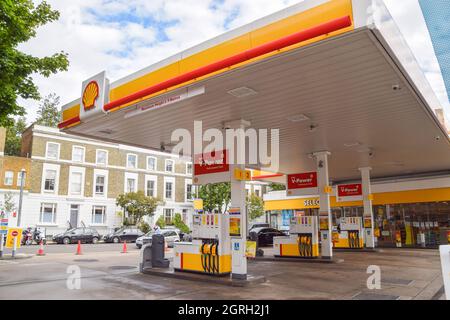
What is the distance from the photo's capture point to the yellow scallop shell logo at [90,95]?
975cm

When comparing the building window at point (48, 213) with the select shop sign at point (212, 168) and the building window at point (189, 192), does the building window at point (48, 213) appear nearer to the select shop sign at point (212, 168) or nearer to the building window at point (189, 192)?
the building window at point (189, 192)

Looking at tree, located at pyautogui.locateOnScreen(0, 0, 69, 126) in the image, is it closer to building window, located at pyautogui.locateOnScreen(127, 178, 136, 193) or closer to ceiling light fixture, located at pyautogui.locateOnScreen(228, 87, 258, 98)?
ceiling light fixture, located at pyautogui.locateOnScreen(228, 87, 258, 98)

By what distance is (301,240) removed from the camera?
14.6 m

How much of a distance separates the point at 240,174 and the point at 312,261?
578 cm

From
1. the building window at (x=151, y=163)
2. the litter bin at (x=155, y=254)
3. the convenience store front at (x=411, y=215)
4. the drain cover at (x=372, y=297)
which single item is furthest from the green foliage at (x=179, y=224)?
the drain cover at (x=372, y=297)

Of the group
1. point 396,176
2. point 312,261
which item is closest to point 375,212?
point 396,176

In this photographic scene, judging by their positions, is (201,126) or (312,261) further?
(312,261)

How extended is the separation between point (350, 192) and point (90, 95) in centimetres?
1494

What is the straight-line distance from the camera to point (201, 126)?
11.6 meters

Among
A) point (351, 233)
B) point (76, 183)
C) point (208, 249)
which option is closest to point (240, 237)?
point (208, 249)

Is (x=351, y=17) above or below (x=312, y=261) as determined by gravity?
above

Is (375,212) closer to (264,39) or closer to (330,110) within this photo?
(330,110)

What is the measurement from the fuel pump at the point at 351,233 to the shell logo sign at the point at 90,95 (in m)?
14.2
